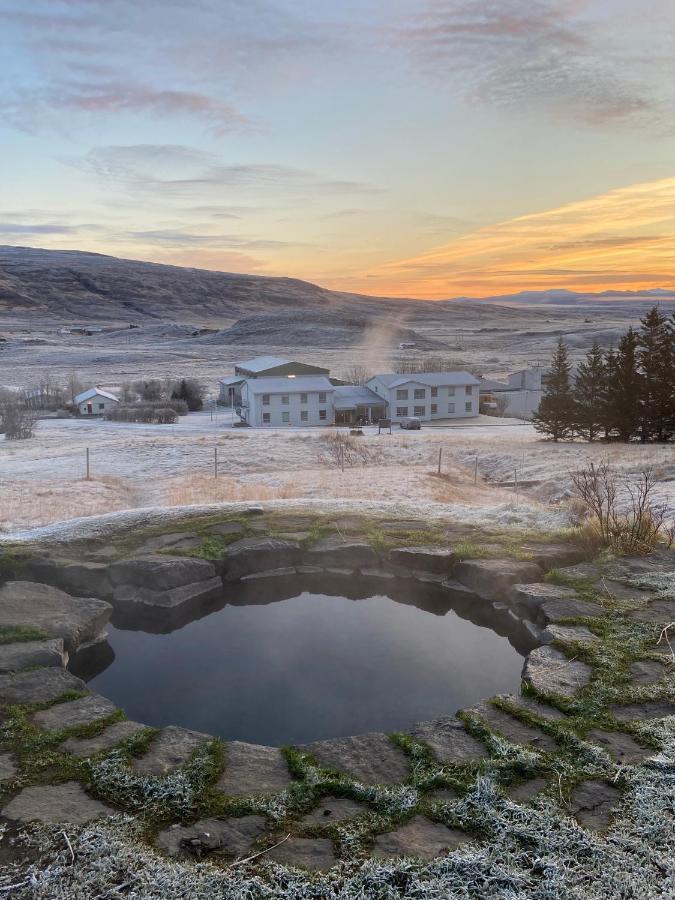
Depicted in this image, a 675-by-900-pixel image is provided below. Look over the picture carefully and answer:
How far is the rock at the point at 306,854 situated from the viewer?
3203 mm

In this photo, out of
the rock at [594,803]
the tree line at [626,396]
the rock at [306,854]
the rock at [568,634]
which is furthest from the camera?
the tree line at [626,396]

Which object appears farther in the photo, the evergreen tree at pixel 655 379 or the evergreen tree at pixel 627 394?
the evergreen tree at pixel 627 394

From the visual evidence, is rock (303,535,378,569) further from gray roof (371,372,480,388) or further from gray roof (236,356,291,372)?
gray roof (236,356,291,372)

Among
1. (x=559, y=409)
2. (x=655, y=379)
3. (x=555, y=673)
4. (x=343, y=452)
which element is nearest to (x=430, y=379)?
(x=559, y=409)

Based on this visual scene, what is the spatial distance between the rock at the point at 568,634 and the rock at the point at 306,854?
3046 millimetres

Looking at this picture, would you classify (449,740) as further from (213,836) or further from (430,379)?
(430,379)

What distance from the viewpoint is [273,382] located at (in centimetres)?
4562

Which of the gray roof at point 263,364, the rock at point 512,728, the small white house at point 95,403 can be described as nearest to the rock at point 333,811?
the rock at point 512,728

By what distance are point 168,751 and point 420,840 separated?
5.65 feet

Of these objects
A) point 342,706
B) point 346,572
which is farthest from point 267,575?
point 342,706

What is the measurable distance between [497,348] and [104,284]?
393 feet

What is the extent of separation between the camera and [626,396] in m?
30.5

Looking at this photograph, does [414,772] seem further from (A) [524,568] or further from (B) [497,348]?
(B) [497,348]

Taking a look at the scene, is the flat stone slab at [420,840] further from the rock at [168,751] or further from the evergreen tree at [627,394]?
the evergreen tree at [627,394]
